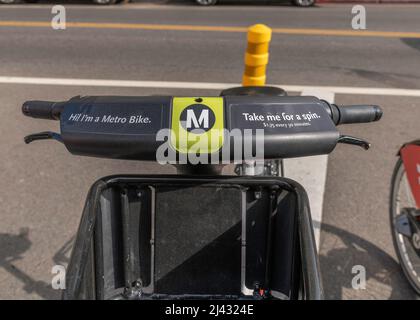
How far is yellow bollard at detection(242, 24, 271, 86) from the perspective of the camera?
443 centimetres

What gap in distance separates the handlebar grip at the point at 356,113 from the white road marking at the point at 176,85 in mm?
4656

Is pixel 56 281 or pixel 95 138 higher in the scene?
A: pixel 95 138

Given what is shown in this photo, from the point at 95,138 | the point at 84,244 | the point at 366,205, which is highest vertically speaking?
the point at 95,138

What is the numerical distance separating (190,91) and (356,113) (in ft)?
15.5

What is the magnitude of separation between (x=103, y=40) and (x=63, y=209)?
592 cm

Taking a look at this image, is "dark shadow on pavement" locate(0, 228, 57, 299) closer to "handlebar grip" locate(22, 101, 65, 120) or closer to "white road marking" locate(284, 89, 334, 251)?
"handlebar grip" locate(22, 101, 65, 120)

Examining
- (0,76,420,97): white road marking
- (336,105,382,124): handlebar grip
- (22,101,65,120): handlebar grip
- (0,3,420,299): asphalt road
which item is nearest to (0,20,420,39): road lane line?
(0,3,420,299): asphalt road

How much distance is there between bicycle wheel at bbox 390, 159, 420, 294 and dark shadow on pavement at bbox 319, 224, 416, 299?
12 cm

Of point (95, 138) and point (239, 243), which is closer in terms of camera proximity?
point (95, 138)

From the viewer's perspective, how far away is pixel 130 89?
6.32 m

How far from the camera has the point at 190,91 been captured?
20.4 feet
